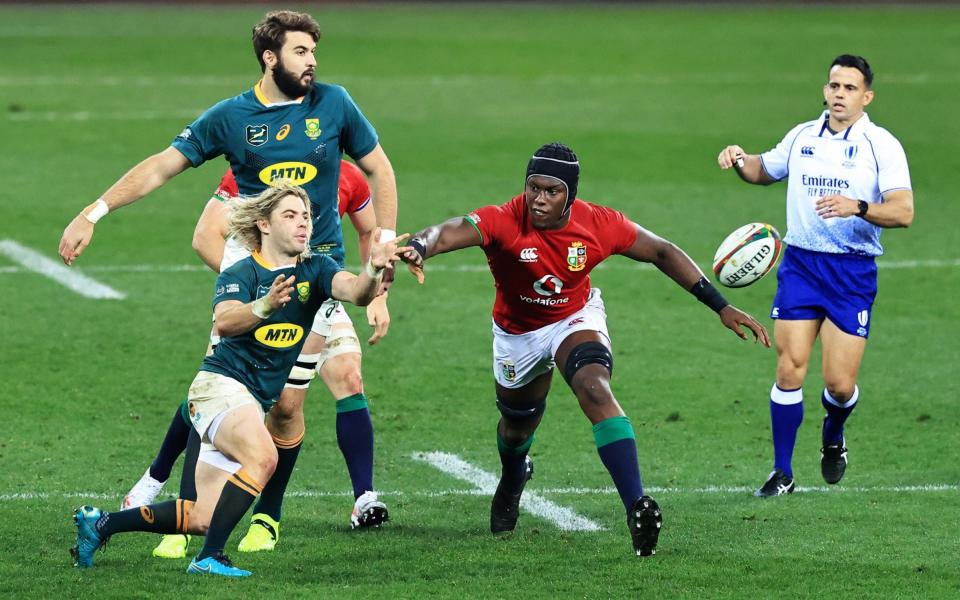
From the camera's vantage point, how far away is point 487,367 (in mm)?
12359

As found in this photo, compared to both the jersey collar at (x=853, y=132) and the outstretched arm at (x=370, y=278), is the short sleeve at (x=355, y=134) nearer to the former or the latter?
the outstretched arm at (x=370, y=278)

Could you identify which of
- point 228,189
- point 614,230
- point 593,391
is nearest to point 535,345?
point 593,391

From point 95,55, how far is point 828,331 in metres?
24.3

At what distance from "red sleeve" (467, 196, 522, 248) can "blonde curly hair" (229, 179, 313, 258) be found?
872 millimetres

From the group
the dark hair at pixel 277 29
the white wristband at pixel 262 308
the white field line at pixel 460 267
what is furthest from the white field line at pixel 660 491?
the white field line at pixel 460 267

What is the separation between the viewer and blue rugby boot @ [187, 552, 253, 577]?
7375 millimetres

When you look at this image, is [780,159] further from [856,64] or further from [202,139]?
[202,139]

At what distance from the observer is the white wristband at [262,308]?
7262mm

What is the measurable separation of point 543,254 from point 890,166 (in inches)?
97.3

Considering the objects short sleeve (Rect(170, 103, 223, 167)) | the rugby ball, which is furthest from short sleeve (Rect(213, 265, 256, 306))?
the rugby ball

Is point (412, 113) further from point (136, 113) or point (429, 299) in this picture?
point (429, 299)

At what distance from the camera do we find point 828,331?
9.63 meters

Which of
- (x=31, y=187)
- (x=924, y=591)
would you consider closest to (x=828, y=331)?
(x=924, y=591)

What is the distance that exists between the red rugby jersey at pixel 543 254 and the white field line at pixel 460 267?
730 centimetres
